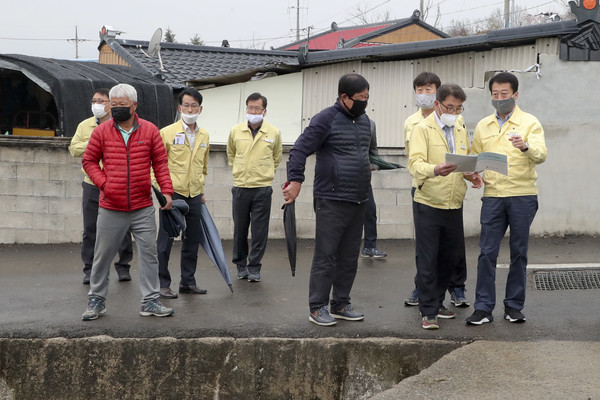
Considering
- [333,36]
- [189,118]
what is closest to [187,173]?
[189,118]

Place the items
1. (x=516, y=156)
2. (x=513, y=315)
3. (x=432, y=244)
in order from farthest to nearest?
(x=513, y=315)
(x=432, y=244)
(x=516, y=156)

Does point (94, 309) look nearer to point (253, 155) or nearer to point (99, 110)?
point (99, 110)

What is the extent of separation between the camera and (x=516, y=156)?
19.1 ft

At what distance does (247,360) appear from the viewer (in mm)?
5680

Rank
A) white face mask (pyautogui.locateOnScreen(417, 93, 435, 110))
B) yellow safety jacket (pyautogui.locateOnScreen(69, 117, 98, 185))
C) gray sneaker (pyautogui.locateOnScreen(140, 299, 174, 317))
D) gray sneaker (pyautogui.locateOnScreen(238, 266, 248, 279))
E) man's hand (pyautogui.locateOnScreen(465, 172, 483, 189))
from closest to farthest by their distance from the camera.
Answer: man's hand (pyautogui.locateOnScreen(465, 172, 483, 189))
gray sneaker (pyautogui.locateOnScreen(140, 299, 174, 317))
white face mask (pyautogui.locateOnScreen(417, 93, 435, 110))
yellow safety jacket (pyautogui.locateOnScreen(69, 117, 98, 185))
gray sneaker (pyautogui.locateOnScreen(238, 266, 248, 279))

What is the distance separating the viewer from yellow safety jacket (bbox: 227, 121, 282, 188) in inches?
312

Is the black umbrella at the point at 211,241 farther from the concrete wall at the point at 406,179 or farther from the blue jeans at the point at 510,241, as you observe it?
the concrete wall at the point at 406,179

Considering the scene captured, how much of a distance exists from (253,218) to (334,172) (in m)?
2.25

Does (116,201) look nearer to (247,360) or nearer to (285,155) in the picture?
(247,360)

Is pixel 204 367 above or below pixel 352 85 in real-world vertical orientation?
below

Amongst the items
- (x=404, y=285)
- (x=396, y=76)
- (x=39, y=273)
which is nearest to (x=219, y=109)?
(x=396, y=76)

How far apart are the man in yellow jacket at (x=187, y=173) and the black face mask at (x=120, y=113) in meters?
1.03

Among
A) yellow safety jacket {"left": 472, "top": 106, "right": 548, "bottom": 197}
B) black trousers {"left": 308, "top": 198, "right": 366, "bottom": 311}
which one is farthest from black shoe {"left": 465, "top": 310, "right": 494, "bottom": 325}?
black trousers {"left": 308, "top": 198, "right": 366, "bottom": 311}

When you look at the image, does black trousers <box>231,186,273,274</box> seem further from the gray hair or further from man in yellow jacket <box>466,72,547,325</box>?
man in yellow jacket <box>466,72,547,325</box>
